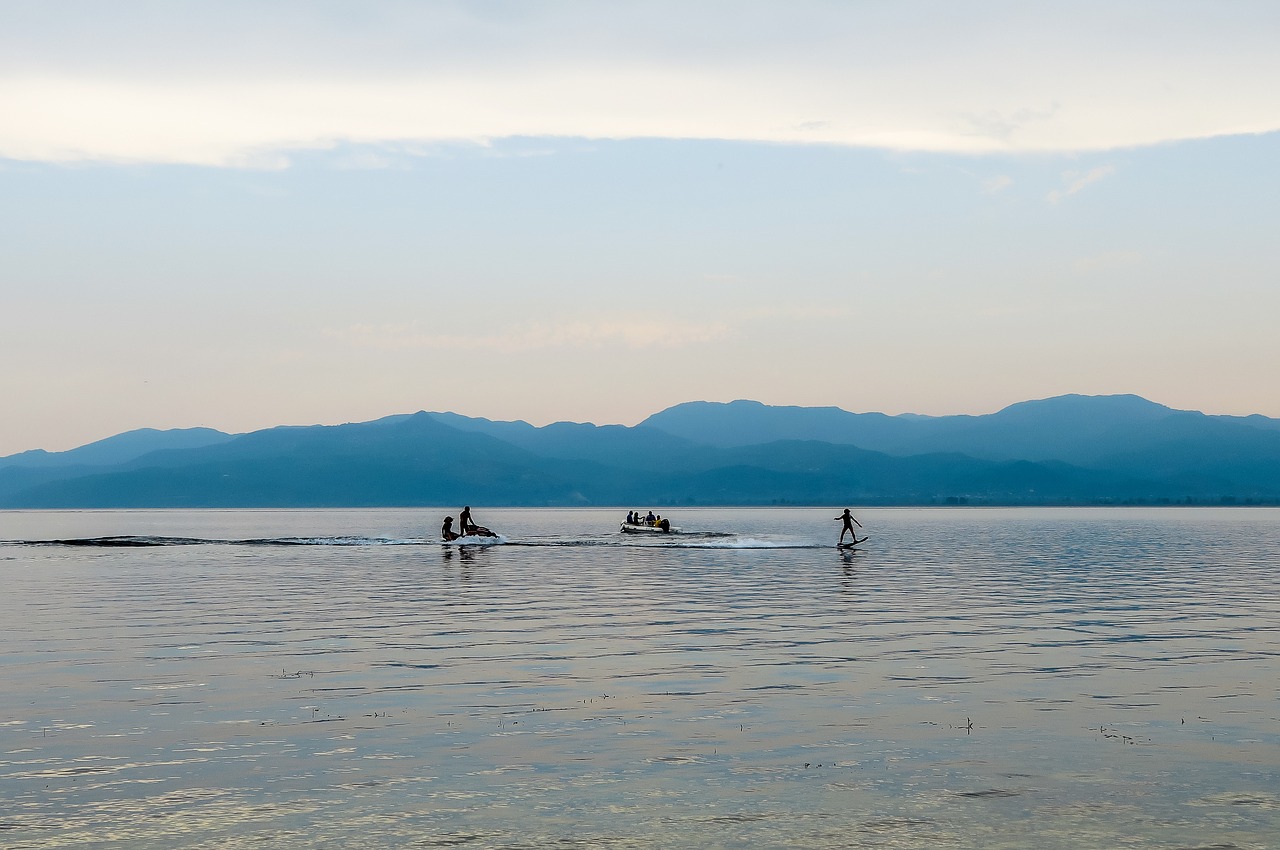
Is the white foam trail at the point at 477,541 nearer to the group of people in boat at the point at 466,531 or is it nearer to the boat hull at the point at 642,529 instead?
the group of people in boat at the point at 466,531

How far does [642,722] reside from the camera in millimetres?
A: 21875

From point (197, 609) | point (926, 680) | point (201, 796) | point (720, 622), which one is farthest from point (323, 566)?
point (201, 796)

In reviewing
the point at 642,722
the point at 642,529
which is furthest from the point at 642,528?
the point at 642,722

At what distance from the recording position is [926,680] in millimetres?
26688

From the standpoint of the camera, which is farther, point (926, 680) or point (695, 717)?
point (926, 680)

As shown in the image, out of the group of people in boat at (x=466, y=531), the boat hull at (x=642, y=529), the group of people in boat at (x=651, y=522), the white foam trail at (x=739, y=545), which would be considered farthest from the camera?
the boat hull at (x=642, y=529)

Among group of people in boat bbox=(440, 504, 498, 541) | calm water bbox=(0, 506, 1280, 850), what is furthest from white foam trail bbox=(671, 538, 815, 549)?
calm water bbox=(0, 506, 1280, 850)

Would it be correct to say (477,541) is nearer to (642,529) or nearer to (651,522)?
(642,529)

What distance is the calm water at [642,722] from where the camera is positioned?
15.4 meters

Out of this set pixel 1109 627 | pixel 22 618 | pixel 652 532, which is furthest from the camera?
pixel 652 532

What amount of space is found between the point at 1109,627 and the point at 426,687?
22743mm

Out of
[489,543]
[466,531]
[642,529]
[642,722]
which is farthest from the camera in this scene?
[642,529]

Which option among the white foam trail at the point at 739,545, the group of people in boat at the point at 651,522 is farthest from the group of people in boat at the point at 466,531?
the group of people in boat at the point at 651,522

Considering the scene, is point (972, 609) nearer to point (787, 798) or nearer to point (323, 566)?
point (787, 798)
